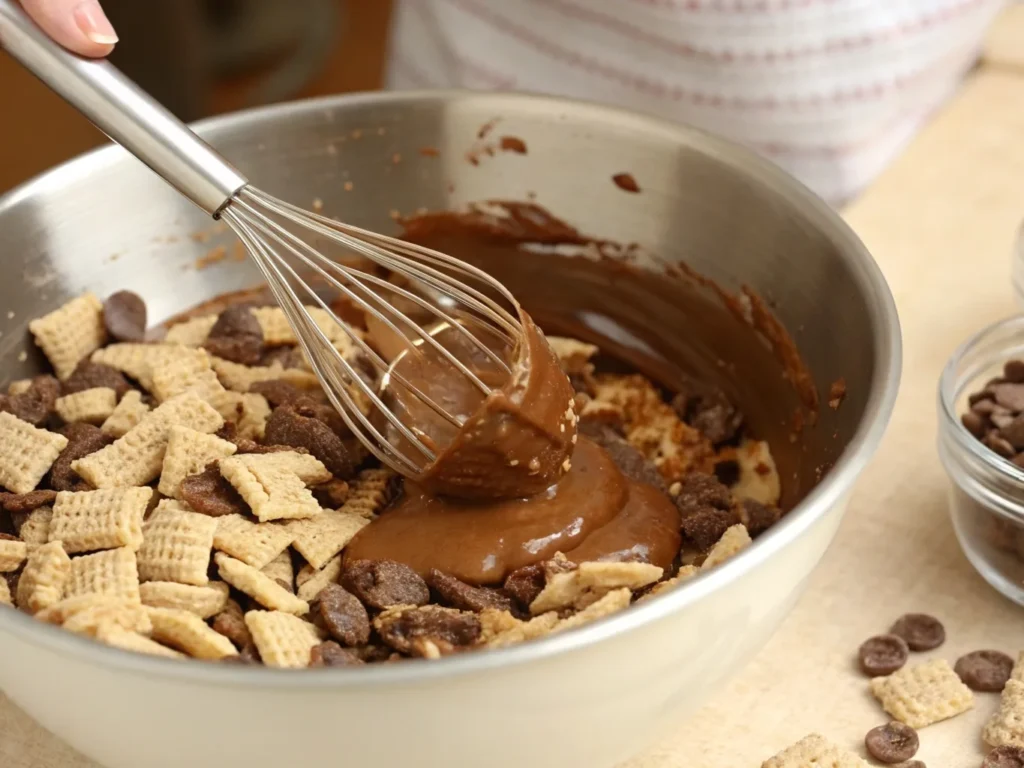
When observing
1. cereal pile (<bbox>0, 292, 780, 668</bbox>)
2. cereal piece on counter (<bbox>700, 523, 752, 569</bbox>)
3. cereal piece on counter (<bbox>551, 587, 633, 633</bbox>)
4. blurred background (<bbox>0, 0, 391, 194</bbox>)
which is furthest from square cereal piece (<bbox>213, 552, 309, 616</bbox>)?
blurred background (<bbox>0, 0, 391, 194</bbox>)

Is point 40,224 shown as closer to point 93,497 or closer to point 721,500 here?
point 93,497

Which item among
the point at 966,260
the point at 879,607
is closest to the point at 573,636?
the point at 879,607

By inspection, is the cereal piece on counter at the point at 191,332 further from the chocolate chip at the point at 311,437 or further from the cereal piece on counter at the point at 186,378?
the chocolate chip at the point at 311,437

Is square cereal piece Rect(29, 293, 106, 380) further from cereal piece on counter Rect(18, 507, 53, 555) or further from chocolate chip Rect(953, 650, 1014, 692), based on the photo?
chocolate chip Rect(953, 650, 1014, 692)

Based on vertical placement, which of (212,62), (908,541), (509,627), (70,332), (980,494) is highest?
(70,332)

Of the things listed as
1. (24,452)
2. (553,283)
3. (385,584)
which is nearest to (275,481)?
(385,584)

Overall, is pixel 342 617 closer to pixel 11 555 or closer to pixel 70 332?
pixel 11 555
